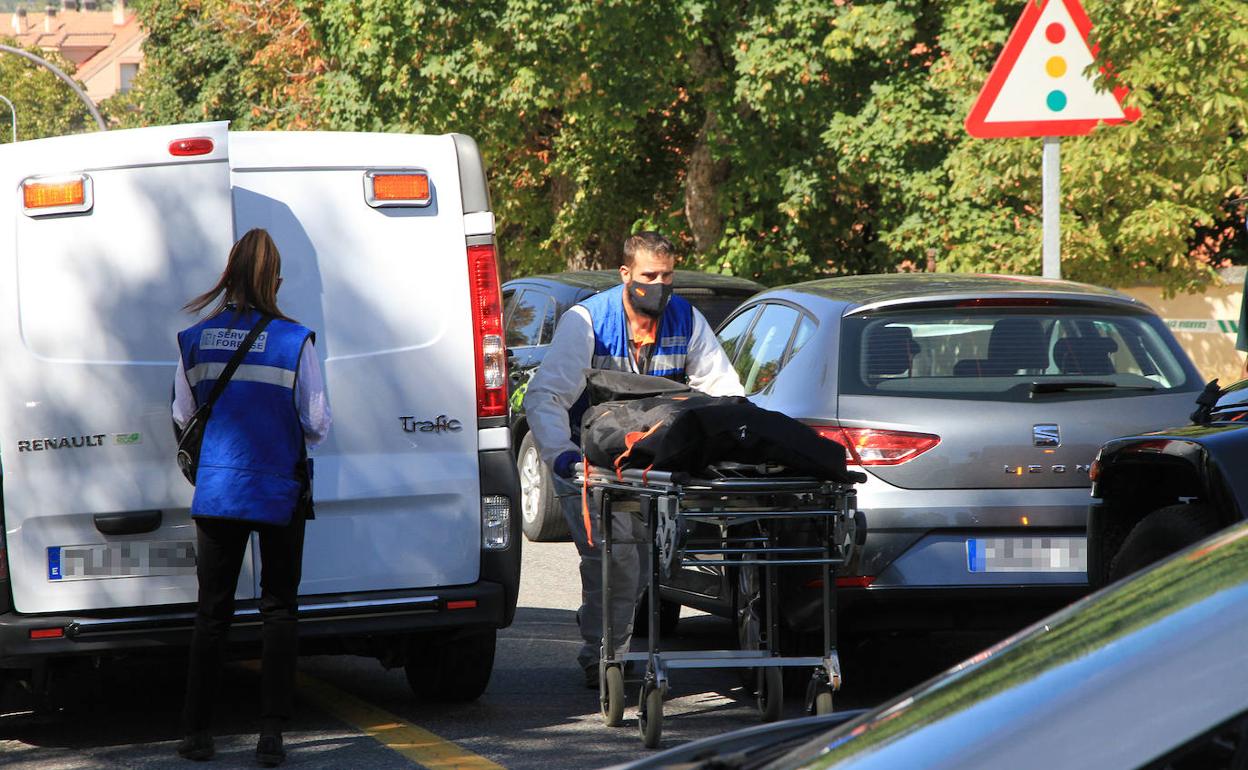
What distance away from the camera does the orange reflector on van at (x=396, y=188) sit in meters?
6.02

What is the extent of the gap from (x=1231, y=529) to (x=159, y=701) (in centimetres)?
523

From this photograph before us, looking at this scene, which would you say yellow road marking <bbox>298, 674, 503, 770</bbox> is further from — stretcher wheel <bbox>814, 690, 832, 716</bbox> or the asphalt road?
stretcher wheel <bbox>814, 690, 832, 716</bbox>

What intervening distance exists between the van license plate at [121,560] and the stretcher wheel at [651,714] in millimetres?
1648

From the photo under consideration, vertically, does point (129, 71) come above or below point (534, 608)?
above

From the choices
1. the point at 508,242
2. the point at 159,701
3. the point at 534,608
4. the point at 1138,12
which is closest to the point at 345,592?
the point at 159,701

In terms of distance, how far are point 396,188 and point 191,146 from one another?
73 cm

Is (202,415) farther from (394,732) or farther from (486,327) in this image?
(394,732)

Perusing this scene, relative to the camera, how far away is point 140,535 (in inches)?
229

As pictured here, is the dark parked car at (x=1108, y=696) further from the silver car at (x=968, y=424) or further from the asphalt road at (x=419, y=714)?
the silver car at (x=968, y=424)

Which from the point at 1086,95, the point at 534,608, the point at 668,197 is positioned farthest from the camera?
the point at 668,197

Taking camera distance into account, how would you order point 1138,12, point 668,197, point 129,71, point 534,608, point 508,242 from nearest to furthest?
point 534,608 → point 1138,12 → point 668,197 → point 508,242 → point 129,71

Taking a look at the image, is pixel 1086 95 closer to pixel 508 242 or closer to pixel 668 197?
pixel 668 197

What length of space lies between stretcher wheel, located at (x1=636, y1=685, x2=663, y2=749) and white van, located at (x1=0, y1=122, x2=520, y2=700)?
0.72 metres

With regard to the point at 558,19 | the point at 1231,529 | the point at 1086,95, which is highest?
the point at 558,19
